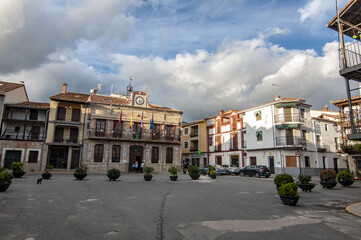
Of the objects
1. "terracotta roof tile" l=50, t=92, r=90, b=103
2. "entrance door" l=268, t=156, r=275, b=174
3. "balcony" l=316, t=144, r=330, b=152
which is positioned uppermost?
"terracotta roof tile" l=50, t=92, r=90, b=103

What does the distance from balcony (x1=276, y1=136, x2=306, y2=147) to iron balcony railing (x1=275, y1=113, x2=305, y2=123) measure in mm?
2345

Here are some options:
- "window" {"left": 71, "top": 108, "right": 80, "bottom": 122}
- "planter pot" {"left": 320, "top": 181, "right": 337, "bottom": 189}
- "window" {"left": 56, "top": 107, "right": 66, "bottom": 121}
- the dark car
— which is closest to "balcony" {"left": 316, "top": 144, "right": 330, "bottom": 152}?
the dark car

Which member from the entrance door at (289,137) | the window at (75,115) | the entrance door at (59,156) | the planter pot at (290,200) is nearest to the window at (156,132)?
the window at (75,115)

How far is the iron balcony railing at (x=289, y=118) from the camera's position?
32478mm

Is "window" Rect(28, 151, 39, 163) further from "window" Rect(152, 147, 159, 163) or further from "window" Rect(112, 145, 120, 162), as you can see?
"window" Rect(152, 147, 159, 163)

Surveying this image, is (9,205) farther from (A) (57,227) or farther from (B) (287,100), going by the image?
(B) (287,100)

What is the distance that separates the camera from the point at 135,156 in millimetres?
34406

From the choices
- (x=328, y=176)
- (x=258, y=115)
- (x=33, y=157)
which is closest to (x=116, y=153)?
(x=33, y=157)

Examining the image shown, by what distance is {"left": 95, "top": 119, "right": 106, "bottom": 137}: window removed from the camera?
32.5m

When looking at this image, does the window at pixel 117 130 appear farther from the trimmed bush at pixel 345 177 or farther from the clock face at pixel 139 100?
the trimmed bush at pixel 345 177

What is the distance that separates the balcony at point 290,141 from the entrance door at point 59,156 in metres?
29.3

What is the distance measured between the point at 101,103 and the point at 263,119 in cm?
2345

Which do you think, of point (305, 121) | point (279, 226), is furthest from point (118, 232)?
point (305, 121)

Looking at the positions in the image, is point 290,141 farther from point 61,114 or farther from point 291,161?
point 61,114
